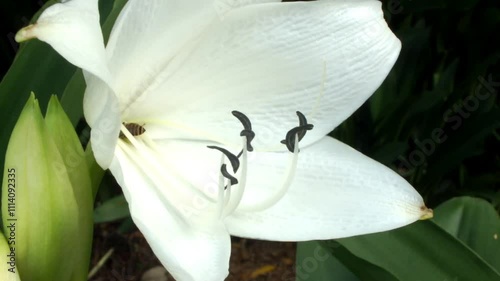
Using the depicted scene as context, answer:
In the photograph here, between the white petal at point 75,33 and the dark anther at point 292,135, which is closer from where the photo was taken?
the white petal at point 75,33

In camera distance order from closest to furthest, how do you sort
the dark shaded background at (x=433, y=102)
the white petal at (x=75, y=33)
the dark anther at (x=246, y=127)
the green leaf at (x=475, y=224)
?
the white petal at (x=75, y=33) → the dark anther at (x=246, y=127) → the green leaf at (x=475, y=224) → the dark shaded background at (x=433, y=102)

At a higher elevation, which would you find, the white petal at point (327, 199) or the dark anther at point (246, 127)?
the dark anther at point (246, 127)

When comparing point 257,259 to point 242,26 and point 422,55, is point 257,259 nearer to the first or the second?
point 422,55

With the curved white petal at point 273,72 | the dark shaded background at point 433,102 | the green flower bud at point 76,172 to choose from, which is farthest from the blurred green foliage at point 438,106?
the green flower bud at point 76,172

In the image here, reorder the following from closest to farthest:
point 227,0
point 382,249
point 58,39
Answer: point 58,39, point 227,0, point 382,249

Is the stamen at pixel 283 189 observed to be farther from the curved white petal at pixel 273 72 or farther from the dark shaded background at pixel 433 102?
the dark shaded background at pixel 433 102

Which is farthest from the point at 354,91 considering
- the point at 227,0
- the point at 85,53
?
the point at 85,53

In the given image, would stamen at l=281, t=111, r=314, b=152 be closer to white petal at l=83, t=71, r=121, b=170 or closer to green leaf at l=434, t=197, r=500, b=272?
white petal at l=83, t=71, r=121, b=170

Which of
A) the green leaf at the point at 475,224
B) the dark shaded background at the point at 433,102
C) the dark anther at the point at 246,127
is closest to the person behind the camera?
the dark anther at the point at 246,127
